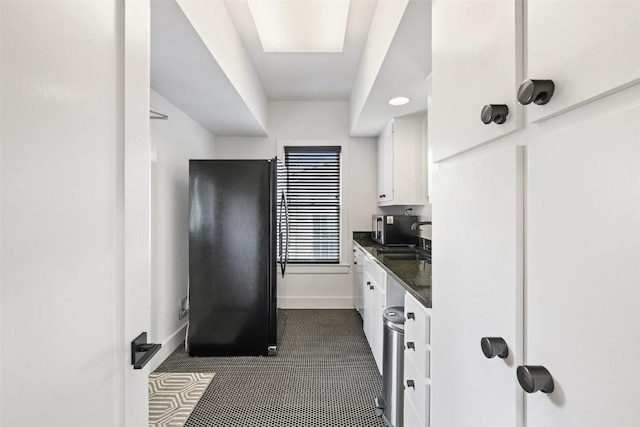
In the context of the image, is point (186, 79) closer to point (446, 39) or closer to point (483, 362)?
point (446, 39)

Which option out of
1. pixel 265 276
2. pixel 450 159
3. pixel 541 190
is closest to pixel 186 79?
pixel 265 276

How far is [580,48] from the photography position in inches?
17.6

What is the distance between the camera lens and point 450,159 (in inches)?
37.4

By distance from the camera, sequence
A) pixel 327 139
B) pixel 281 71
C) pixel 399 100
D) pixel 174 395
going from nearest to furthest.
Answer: pixel 174 395 < pixel 399 100 < pixel 281 71 < pixel 327 139

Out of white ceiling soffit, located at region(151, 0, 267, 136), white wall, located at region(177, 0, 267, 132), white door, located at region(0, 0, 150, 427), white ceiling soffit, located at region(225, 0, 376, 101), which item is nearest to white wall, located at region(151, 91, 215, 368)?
white ceiling soffit, located at region(151, 0, 267, 136)

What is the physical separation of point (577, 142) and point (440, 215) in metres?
0.57

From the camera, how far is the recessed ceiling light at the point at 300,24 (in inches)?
84.7

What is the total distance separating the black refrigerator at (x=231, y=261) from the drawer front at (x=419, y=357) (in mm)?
1554

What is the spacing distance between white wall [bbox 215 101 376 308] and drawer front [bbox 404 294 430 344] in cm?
257

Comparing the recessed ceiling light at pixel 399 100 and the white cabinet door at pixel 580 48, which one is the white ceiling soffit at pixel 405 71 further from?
the white cabinet door at pixel 580 48

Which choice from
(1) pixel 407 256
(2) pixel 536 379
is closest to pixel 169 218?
(1) pixel 407 256

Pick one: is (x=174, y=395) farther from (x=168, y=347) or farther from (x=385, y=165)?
(x=385, y=165)

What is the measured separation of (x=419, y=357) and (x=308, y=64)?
106 inches

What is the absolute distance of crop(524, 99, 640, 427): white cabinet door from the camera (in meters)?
0.38
